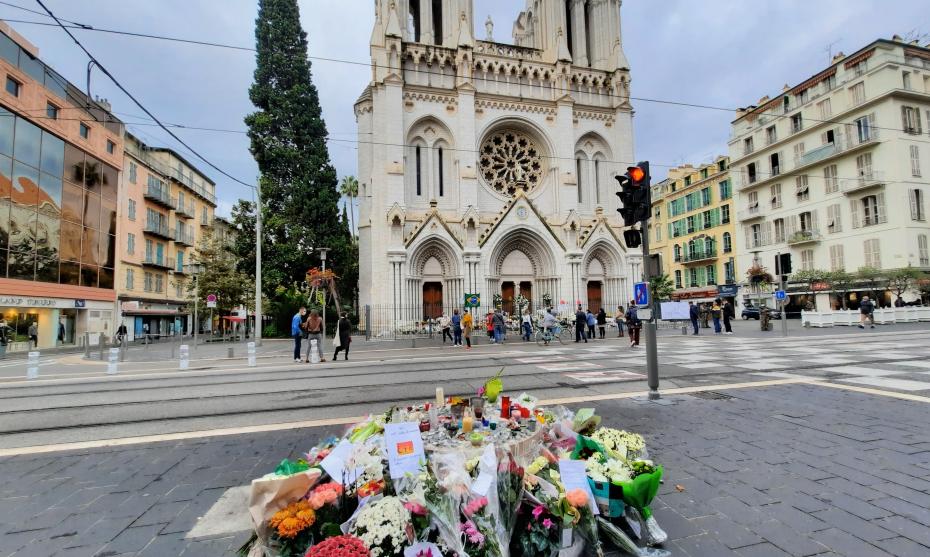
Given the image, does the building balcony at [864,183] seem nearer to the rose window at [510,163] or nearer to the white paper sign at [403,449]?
the rose window at [510,163]

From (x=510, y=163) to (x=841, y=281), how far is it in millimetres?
25502

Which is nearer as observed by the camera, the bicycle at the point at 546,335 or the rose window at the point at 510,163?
the bicycle at the point at 546,335

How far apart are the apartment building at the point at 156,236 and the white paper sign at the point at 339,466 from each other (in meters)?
33.9

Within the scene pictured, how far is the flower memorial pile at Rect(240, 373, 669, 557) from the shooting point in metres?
2.14

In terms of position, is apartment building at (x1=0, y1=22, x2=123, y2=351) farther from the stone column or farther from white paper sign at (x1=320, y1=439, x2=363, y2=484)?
the stone column

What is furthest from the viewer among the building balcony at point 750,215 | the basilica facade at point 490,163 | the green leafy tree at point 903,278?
the building balcony at point 750,215

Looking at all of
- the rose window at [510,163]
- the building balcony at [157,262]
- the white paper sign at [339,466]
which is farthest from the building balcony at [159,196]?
the white paper sign at [339,466]

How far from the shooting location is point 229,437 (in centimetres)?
523

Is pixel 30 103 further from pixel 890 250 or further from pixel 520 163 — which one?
pixel 890 250

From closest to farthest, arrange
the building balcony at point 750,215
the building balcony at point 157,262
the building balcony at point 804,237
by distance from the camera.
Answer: the building balcony at point 804,237 < the building balcony at point 157,262 < the building balcony at point 750,215

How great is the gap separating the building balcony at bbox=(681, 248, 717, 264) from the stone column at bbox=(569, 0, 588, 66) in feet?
82.7

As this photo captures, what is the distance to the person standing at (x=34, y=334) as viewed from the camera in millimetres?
23516

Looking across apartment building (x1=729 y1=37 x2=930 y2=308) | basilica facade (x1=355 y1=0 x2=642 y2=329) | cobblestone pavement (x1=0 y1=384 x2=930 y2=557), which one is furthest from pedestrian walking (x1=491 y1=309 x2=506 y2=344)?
apartment building (x1=729 y1=37 x2=930 y2=308)

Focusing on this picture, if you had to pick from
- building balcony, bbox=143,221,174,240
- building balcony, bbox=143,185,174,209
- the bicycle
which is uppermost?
building balcony, bbox=143,185,174,209
